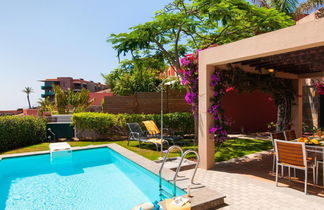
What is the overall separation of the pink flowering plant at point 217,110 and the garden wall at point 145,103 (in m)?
7.67

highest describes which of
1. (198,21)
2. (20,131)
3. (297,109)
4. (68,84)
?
(68,84)

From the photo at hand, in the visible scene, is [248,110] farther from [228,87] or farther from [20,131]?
[20,131]

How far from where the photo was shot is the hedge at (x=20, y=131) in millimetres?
10422

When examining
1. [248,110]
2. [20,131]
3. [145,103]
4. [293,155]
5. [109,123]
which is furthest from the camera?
[248,110]

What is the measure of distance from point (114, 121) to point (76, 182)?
6122mm

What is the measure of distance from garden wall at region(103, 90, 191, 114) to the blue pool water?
171 inches

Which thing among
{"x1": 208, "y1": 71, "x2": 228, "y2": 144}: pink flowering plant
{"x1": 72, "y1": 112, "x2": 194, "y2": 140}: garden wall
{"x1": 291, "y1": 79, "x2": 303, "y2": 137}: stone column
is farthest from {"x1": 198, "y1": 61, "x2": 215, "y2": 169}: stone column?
{"x1": 72, "y1": 112, "x2": 194, "y2": 140}: garden wall

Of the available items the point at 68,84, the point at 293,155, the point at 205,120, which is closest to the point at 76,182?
the point at 205,120

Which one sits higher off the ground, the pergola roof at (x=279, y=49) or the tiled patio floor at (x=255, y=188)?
the pergola roof at (x=279, y=49)

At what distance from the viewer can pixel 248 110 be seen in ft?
52.1

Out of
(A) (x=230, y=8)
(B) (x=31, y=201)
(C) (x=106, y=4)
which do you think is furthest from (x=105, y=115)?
(A) (x=230, y=8)

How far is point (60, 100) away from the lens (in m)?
22.5

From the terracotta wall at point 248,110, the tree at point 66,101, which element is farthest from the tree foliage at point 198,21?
the tree at point 66,101

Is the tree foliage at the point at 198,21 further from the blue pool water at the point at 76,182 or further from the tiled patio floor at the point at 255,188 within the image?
the tiled patio floor at the point at 255,188
